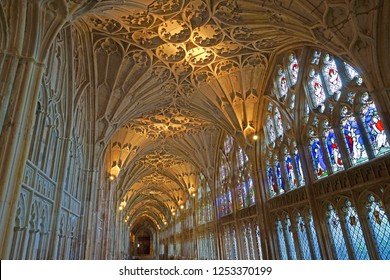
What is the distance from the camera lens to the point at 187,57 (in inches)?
495

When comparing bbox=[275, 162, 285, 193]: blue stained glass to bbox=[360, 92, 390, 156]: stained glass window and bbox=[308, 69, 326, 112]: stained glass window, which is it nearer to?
bbox=[308, 69, 326, 112]: stained glass window

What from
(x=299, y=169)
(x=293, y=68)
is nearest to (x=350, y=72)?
(x=293, y=68)

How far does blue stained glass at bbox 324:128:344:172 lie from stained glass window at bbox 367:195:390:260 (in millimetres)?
1586

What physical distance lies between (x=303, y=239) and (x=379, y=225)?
3703mm

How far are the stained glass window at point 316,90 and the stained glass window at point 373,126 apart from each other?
1.82m

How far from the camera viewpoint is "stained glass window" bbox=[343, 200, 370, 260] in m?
8.77

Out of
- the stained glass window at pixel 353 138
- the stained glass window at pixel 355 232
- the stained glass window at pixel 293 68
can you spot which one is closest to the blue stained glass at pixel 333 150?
the stained glass window at pixel 353 138

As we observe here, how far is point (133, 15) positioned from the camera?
994 cm

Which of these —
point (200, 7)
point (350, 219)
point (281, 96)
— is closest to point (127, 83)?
point (200, 7)

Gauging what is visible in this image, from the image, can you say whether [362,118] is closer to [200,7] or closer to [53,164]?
[200,7]

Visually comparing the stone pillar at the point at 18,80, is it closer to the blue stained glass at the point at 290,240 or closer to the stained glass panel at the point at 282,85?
the stained glass panel at the point at 282,85

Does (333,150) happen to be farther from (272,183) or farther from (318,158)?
(272,183)

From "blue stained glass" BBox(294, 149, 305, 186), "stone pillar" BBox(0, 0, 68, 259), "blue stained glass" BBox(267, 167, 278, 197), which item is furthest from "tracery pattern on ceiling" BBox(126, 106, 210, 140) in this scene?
"stone pillar" BBox(0, 0, 68, 259)

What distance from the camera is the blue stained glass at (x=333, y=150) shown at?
9.88 meters
